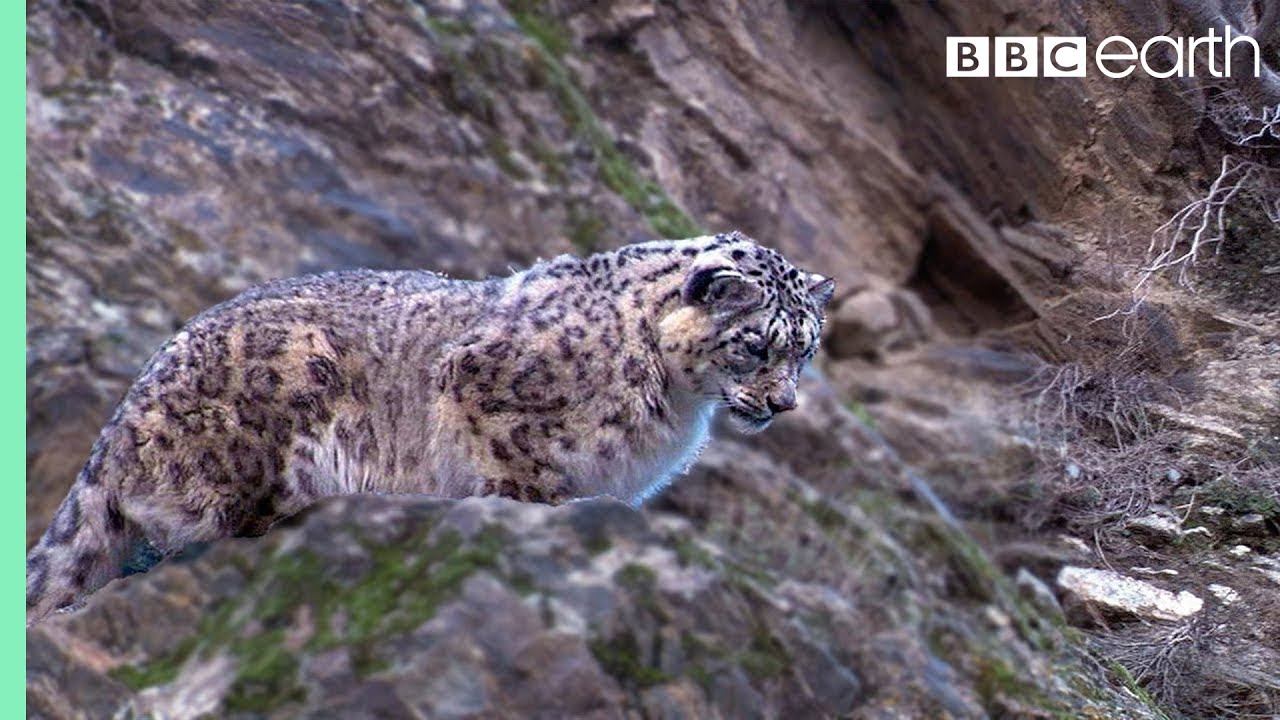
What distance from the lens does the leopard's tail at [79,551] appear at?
449cm

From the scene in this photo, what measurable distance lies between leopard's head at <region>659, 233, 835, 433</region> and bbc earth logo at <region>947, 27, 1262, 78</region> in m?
0.93

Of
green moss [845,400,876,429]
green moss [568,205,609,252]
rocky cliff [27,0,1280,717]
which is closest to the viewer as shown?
rocky cliff [27,0,1280,717]

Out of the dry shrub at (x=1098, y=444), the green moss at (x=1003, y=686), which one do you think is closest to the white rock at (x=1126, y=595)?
the dry shrub at (x=1098, y=444)

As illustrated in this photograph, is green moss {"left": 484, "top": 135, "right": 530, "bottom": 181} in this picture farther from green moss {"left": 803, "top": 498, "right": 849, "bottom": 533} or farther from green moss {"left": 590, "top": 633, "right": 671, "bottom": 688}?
green moss {"left": 590, "top": 633, "right": 671, "bottom": 688}

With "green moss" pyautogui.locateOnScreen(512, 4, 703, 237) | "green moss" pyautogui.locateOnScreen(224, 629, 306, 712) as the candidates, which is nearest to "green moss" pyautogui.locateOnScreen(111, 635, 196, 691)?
"green moss" pyautogui.locateOnScreen(224, 629, 306, 712)

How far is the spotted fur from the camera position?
14.8 feet

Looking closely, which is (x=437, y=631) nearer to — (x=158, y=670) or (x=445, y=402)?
(x=158, y=670)

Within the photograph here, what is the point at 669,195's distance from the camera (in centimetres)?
627

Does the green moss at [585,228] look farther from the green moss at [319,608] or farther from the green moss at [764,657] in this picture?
the green moss at [319,608]

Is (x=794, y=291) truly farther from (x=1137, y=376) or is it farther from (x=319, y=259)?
(x=319, y=259)

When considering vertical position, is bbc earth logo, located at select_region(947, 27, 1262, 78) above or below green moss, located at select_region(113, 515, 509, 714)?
above

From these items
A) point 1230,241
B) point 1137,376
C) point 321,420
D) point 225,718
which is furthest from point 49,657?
A: point 1230,241

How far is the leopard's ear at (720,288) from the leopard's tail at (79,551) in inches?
79.5

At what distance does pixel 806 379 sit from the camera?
7992mm
